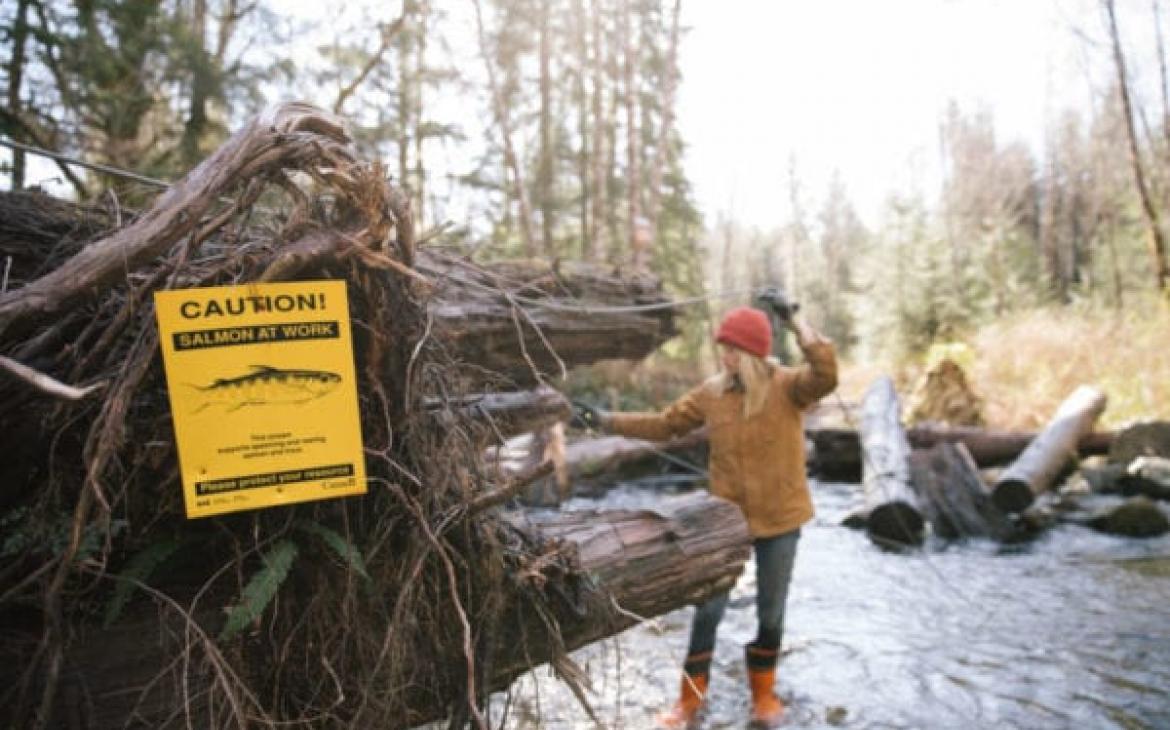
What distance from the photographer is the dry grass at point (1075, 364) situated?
11727 millimetres

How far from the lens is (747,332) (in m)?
4.11

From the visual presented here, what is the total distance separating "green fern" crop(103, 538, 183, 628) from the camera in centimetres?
141

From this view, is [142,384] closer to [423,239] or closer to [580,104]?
[423,239]

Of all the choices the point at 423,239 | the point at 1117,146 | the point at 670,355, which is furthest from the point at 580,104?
the point at 1117,146

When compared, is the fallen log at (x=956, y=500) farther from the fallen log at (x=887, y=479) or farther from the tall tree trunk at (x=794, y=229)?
the tall tree trunk at (x=794, y=229)

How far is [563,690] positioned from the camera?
14.6 ft

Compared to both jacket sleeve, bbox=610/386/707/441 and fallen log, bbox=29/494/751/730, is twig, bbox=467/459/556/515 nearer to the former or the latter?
fallen log, bbox=29/494/751/730

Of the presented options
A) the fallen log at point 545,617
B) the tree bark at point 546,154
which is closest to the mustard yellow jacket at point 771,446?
the fallen log at point 545,617

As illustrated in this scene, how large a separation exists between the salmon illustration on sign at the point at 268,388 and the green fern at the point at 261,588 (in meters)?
0.33

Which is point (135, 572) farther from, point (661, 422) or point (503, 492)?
point (661, 422)

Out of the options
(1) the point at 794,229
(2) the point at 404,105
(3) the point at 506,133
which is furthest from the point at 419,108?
(1) the point at 794,229

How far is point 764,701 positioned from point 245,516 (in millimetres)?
3519

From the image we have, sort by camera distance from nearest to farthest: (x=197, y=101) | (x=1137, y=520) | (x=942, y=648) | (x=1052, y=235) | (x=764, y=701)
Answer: (x=764, y=701) → (x=942, y=648) → (x=1137, y=520) → (x=197, y=101) → (x=1052, y=235)

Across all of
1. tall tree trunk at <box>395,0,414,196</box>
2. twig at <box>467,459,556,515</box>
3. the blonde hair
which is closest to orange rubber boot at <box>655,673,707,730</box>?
the blonde hair
